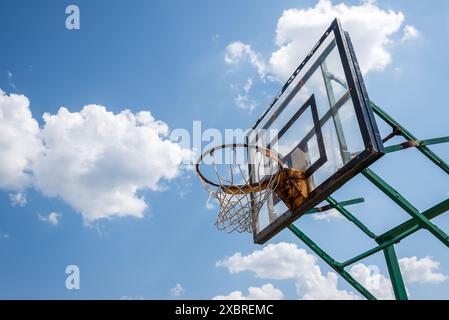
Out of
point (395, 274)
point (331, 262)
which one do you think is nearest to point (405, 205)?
point (395, 274)

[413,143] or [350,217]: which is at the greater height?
[413,143]

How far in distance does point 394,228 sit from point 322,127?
2.00 metres

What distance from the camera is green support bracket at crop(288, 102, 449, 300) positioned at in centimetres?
438

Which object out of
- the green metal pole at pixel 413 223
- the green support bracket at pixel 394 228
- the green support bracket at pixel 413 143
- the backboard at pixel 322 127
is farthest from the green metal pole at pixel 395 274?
the backboard at pixel 322 127

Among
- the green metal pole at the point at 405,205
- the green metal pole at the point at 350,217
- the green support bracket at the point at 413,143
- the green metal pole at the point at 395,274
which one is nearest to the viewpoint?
the green support bracket at the point at 413,143

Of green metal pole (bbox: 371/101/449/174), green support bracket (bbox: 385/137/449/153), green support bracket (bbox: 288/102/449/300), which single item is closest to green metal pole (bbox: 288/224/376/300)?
green support bracket (bbox: 288/102/449/300)

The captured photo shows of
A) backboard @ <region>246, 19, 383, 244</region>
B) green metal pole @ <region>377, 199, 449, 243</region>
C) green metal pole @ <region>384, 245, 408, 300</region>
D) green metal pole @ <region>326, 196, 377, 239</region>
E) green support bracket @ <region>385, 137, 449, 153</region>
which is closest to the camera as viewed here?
backboard @ <region>246, 19, 383, 244</region>

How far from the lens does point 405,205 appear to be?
4355mm

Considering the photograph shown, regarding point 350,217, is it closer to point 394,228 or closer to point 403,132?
point 394,228

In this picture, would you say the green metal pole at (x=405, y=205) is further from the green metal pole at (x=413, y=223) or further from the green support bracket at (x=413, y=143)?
the green support bracket at (x=413, y=143)

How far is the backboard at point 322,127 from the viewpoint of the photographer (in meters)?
3.50

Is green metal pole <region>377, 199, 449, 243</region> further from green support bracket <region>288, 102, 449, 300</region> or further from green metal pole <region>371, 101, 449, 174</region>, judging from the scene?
green metal pole <region>371, 101, 449, 174</region>
